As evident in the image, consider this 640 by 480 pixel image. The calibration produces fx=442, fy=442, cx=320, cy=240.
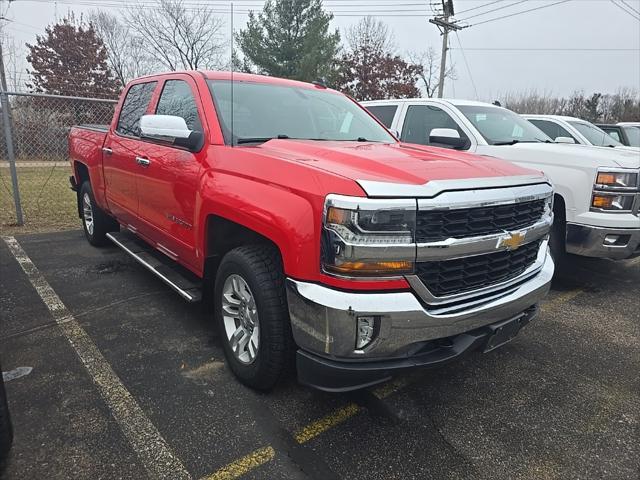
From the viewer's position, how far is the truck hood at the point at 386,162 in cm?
223

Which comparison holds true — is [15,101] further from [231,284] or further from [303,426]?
[303,426]

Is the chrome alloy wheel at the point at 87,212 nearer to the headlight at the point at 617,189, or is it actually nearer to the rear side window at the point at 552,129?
the headlight at the point at 617,189

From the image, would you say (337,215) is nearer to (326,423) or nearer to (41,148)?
(326,423)

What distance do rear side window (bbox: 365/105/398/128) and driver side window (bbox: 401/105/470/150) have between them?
0.25 m

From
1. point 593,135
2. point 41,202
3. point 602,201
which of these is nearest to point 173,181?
point 602,201

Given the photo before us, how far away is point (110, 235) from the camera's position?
4914 mm

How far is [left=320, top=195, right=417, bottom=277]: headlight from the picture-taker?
1978 millimetres

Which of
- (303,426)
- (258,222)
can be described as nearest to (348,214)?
(258,222)

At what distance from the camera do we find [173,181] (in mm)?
3281

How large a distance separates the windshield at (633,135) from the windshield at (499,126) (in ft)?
25.5

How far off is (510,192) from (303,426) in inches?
67.9

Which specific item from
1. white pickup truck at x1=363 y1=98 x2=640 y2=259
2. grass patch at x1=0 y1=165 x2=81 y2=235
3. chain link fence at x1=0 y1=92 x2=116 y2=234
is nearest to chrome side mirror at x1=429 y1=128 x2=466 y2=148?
white pickup truck at x1=363 y1=98 x2=640 y2=259

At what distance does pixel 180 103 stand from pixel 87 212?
328 cm

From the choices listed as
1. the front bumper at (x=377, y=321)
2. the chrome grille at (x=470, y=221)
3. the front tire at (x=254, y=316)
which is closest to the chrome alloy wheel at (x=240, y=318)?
the front tire at (x=254, y=316)
